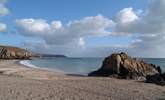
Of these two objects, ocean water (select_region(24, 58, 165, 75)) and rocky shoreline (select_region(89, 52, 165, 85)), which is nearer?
rocky shoreline (select_region(89, 52, 165, 85))

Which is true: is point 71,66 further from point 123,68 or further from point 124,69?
point 124,69

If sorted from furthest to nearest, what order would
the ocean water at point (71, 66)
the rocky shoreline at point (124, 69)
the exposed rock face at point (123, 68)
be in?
1. the ocean water at point (71, 66)
2. the exposed rock face at point (123, 68)
3. the rocky shoreline at point (124, 69)

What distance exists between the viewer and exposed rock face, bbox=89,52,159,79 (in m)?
29.6

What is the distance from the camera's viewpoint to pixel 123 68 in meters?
30.7

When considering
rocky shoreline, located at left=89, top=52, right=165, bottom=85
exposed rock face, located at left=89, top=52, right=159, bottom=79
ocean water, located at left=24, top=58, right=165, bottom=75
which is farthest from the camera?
ocean water, located at left=24, top=58, right=165, bottom=75

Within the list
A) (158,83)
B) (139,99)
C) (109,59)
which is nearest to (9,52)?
(109,59)

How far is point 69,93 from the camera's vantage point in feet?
49.2

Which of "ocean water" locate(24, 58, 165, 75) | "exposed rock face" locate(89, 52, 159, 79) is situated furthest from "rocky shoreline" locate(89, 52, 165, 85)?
"ocean water" locate(24, 58, 165, 75)

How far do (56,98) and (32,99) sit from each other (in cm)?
123

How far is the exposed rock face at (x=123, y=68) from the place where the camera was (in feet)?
97.1

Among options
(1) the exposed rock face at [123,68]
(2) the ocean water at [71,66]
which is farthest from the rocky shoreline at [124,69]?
(2) the ocean water at [71,66]

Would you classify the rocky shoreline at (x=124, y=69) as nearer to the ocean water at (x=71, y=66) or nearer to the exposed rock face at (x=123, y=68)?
the exposed rock face at (x=123, y=68)

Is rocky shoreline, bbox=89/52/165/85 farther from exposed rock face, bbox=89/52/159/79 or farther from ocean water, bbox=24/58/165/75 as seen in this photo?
ocean water, bbox=24/58/165/75

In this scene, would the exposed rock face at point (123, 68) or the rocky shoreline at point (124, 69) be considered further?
the exposed rock face at point (123, 68)
